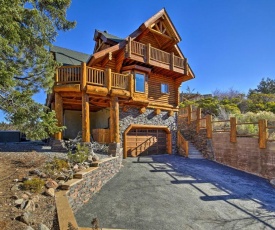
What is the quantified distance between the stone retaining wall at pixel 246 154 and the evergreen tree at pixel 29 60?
10465mm

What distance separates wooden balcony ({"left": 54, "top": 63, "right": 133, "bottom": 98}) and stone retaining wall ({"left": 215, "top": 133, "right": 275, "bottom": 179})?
7425mm

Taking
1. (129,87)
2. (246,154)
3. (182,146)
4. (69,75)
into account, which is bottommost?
(246,154)

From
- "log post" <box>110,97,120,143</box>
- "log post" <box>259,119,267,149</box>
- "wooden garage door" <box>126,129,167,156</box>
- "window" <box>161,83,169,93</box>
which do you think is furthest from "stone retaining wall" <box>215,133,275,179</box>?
"log post" <box>110,97,120,143</box>

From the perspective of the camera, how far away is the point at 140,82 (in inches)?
534

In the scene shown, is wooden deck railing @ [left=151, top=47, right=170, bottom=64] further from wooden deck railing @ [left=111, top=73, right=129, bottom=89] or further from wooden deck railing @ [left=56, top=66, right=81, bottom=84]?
wooden deck railing @ [left=56, top=66, right=81, bottom=84]

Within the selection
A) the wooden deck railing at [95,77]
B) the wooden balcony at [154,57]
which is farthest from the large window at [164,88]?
the wooden deck railing at [95,77]

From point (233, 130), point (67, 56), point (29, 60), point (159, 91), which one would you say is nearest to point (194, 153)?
point (233, 130)

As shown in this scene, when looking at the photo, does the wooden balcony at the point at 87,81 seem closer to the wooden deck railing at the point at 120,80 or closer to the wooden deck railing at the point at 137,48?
the wooden deck railing at the point at 120,80

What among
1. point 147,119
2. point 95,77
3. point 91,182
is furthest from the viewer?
point 147,119

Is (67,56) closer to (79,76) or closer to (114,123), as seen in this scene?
(79,76)

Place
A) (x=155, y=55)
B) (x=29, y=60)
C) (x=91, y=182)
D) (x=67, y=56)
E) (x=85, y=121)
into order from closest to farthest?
1. (x=29, y=60)
2. (x=91, y=182)
3. (x=85, y=121)
4. (x=155, y=55)
5. (x=67, y=56)

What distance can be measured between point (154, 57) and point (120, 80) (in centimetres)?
387

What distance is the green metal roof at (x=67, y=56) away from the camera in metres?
14.2

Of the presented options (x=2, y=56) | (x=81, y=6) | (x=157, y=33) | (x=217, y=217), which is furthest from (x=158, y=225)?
(x=157, y=33)
